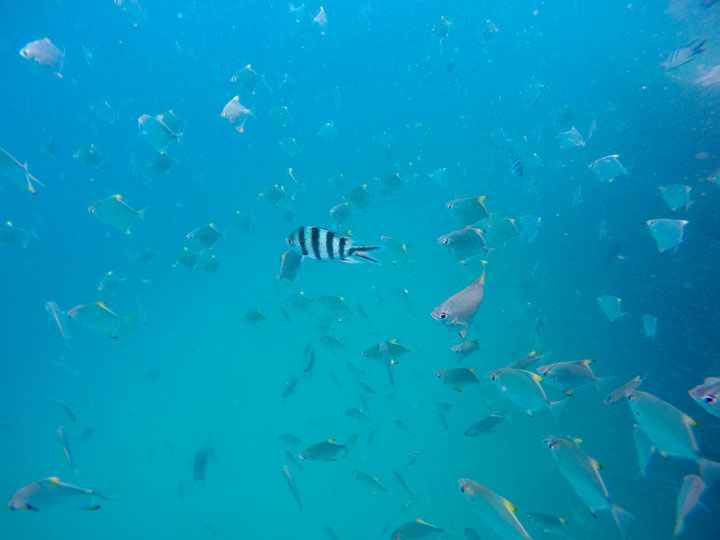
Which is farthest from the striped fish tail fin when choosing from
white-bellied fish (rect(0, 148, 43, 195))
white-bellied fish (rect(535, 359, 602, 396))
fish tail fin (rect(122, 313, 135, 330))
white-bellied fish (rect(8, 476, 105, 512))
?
white-bellied fish (rect(0, 148, 43, 195))

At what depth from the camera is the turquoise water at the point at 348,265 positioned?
10.6 meters

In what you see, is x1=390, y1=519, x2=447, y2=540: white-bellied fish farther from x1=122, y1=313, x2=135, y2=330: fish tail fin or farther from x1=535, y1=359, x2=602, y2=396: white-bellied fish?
x1=122, y1=313, x2=135, y2=330: fish tail fin

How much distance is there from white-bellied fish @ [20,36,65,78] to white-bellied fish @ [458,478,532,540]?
36.5 ft

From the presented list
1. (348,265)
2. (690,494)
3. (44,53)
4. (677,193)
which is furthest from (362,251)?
(348,265)

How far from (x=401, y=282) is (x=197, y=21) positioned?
87.7 feet

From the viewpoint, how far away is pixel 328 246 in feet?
10.3

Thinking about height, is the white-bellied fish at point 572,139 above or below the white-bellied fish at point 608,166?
above

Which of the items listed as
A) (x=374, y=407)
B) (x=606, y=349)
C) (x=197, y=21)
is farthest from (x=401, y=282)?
(x=197, y=21)

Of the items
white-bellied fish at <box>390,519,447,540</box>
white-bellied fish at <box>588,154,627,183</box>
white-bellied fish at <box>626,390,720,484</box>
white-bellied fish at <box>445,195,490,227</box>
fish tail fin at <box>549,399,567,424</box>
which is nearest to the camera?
white-bellied fish at <box>626,390,720,484</box>

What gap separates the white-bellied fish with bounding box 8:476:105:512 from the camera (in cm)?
467

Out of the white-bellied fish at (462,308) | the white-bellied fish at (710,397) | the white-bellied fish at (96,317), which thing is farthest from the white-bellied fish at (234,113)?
the white-bellied fish at (710,397)

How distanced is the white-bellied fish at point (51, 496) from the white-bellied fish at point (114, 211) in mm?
4731

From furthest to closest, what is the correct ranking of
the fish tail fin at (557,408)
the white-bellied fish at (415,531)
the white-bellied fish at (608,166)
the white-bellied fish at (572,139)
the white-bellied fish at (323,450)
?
the white-bellied fish at (572,139), the white-bellied fish at (608,166), the white-bellied fish at (323,450), the white-bellied fish at (415,531), the fish tail fin at (557,408)

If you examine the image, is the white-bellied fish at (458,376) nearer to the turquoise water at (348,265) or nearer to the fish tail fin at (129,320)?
the turquoise water at (348,265)
